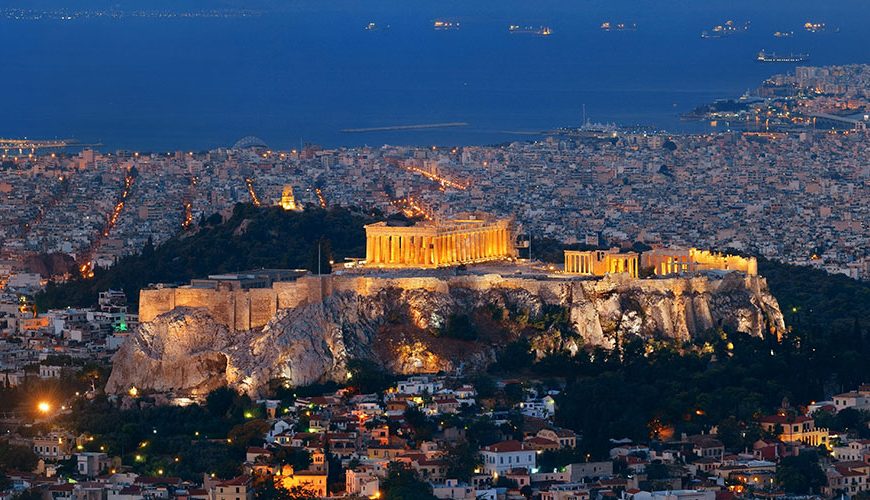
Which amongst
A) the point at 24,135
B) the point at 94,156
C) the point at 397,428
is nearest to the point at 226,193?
the point at 94,156

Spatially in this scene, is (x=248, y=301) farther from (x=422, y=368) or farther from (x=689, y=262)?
(x=689, y=262)

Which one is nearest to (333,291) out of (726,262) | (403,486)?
(726,262)

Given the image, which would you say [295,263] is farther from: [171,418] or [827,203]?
[827,203]

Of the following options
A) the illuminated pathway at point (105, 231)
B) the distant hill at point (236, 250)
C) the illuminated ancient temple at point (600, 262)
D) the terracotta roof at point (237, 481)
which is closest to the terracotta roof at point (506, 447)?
the terracotta roof at point (237, 481)

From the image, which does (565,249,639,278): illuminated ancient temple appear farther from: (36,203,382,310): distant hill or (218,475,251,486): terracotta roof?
(218,475,251,486): terracotta roof

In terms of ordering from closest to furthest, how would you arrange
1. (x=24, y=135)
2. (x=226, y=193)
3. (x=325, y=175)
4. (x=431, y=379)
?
(x=431, y=379), (x=226, y=193), (x=325, y=175), (x=24, y=135)

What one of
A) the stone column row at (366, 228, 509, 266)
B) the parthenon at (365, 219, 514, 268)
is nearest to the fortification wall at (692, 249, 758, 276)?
the parthenon at (365, 219, 514, 268)
